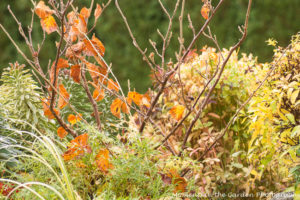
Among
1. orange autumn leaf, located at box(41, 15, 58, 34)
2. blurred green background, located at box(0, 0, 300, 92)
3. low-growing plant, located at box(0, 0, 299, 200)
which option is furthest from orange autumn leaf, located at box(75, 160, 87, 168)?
blurred green background, located at box(0, 0, 300, 92)

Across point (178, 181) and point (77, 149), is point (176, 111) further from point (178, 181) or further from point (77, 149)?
point (77, 149)

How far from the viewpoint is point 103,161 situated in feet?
5.22

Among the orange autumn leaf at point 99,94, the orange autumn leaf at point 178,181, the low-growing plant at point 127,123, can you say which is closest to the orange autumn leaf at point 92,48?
the low-growing plant at point 127,123

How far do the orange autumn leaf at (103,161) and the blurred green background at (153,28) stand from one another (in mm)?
2344

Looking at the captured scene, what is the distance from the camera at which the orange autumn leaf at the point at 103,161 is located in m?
1.59

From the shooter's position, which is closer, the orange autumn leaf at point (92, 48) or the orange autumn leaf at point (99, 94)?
the orange autumn leaf at point (92, 48)

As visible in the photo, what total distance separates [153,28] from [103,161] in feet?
8.42

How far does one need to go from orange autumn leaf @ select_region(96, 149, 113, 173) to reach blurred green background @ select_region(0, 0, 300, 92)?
2.34 meters

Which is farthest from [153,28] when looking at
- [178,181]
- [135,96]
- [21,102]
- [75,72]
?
[178,181]

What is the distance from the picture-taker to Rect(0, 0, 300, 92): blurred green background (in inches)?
154

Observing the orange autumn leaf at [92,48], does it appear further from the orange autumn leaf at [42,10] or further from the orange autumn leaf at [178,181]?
the orange autumn leaf at [178,181]

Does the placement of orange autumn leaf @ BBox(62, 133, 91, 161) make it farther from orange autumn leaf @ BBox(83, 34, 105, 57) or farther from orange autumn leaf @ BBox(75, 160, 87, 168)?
orange autumn leaf @ BBox(83, 34, 105, 57)

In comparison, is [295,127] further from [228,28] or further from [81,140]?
[228,28]

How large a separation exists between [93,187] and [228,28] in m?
2.67
